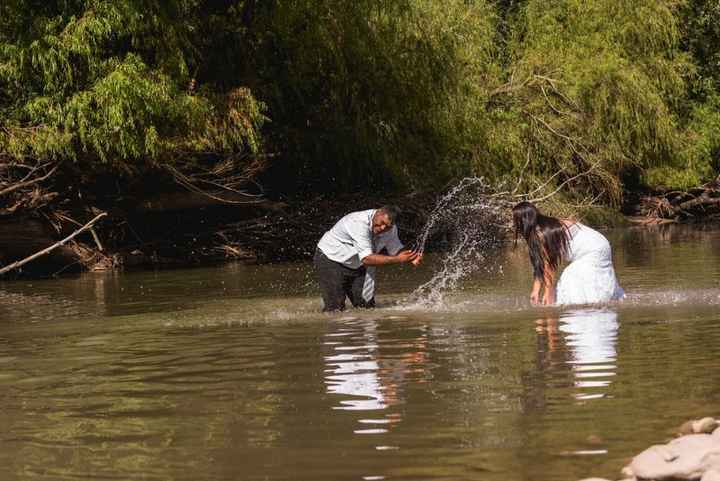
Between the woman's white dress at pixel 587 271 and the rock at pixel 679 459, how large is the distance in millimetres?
7454

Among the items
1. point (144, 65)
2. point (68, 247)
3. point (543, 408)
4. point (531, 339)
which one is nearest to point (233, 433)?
point (543, 408)

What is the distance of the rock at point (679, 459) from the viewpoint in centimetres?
562

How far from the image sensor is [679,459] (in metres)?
5.75

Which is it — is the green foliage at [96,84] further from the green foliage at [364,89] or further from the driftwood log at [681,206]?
the driftwood log at [681,206]

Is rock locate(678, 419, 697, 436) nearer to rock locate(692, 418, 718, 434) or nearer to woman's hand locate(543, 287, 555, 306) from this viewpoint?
rock locate(692, 418, 718, 434)

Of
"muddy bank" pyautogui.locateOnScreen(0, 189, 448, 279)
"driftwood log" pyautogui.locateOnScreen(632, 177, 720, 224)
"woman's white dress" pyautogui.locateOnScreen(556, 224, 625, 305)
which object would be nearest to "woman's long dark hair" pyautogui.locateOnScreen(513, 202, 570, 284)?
"woman's white dress" pyautogui.locateOnScreen(556, 224, 625, 305)

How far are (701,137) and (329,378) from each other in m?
30.8

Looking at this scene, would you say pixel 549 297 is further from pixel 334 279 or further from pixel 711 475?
pixel 711 475

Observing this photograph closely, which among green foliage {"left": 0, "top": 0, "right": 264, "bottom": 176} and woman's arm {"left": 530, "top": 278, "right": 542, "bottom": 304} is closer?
woman's arm {"left": 530, "top": 278, "right": 542, "bottom": 304}

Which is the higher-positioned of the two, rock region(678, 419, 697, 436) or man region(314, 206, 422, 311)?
man region(314, 206, 422, 311)

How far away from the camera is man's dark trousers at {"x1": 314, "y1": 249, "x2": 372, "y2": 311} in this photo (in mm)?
14141

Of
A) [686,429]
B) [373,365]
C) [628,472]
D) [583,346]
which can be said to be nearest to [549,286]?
[583,346]

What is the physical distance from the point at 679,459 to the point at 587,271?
7873mm

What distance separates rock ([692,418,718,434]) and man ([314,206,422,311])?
692 centimetres
